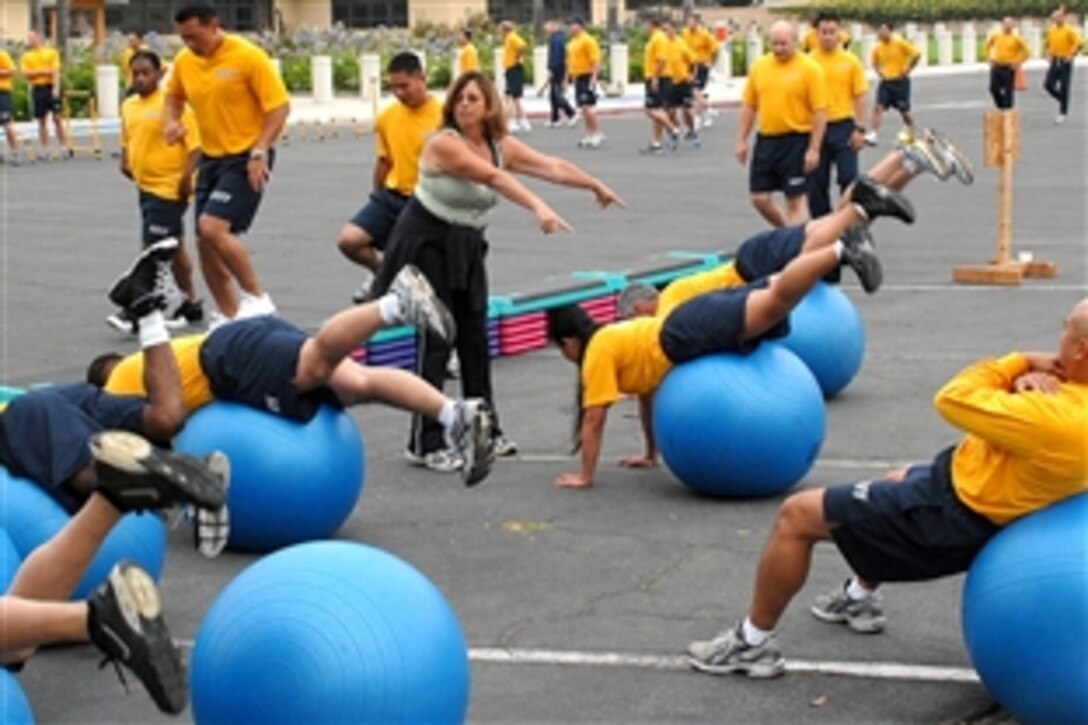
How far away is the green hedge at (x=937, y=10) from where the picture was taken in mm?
79062

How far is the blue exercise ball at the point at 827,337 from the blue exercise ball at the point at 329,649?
559 centimetres

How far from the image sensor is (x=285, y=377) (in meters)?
8.26

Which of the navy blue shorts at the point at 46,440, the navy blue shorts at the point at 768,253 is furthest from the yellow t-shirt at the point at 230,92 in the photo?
the navy blue shorts at the point at 46,440

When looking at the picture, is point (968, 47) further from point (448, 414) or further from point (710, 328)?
point (448, 414)

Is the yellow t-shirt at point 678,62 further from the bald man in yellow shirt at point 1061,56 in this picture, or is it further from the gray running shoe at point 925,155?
the gray running shoe at point 925,155

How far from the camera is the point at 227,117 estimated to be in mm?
12836

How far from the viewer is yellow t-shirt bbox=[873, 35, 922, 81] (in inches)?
1198

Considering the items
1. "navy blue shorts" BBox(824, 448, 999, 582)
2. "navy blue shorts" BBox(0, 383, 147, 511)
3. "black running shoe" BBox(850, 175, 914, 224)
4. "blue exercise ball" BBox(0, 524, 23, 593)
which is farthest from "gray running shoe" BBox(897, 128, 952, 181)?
"blue exercise ball" BBox(0, 524, 23, 593)

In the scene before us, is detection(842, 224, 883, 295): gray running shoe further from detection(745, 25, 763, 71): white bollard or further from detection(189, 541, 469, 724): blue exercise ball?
detection(745, 25, 763, 71): white bollard

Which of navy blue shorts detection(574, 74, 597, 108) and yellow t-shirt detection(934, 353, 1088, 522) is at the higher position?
navy blue shorts detection(574, 74, 597, 108)

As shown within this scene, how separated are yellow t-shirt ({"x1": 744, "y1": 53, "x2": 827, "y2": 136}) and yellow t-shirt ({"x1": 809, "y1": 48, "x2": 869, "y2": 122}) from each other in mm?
1112

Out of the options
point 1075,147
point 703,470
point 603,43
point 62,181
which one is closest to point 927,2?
point 603,43

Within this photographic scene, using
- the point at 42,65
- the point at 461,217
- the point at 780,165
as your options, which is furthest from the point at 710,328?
the point at 42,65

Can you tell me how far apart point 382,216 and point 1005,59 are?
22.8m
